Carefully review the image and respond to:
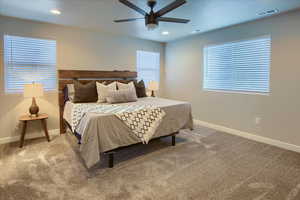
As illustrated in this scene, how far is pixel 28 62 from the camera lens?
3549 millimetres

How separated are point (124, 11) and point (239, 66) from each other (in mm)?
2621

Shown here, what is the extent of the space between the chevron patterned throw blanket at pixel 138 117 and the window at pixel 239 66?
80.1 inches

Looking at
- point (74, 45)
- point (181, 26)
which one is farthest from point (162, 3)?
point (74, 45)

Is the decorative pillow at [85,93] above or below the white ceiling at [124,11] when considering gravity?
below

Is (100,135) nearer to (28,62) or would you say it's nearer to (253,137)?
(28,62)

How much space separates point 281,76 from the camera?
3.21 meters

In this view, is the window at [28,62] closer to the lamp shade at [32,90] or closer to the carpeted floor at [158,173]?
the lamp shade at [32,90]

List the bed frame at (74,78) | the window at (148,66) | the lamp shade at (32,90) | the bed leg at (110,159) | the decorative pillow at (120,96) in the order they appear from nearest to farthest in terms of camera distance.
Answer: the bed leg at (110,159) → the lamp shade at (32,90) → the decorative pillow at (120,96) → the bed frame at (74,78) → the window at (148,66)

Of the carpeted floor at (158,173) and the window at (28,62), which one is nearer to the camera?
the carpeted floor at (158,173)

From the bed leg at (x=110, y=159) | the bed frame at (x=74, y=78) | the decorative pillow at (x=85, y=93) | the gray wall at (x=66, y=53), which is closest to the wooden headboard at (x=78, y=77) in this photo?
the bed frame at (x=74, y=78)

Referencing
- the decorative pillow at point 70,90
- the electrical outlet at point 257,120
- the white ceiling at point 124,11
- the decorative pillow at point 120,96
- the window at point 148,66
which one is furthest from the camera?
the window at point 148,66

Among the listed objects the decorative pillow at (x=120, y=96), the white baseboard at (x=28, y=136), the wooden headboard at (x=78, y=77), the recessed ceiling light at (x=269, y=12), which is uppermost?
the recessed ceiling light at (x=269, y=12)

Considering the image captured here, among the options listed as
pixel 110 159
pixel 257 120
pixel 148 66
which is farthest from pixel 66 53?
pixel 257 120

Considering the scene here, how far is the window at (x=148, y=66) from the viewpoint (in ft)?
17.2
